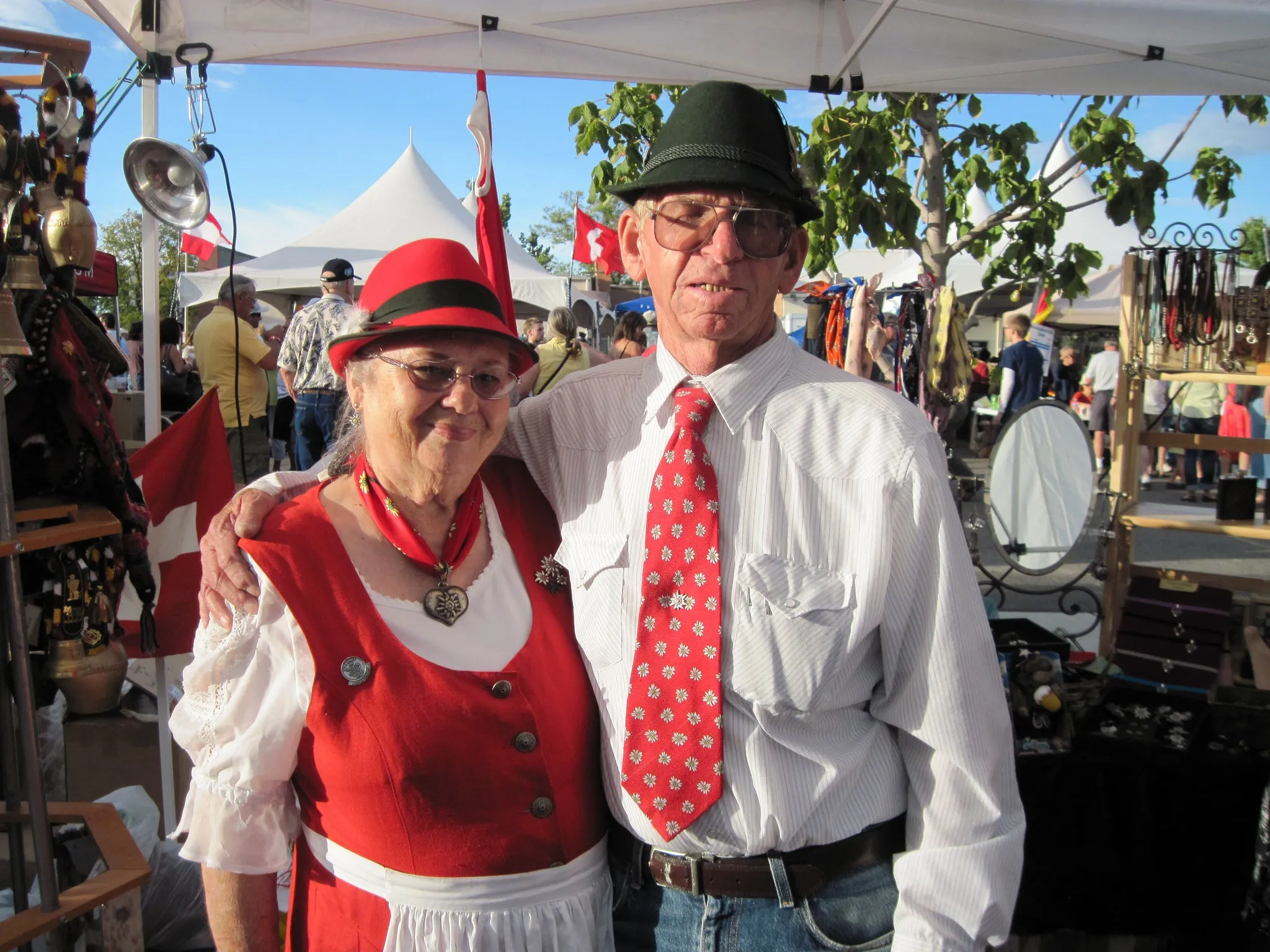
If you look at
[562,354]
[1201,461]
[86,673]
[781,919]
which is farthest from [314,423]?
[1201,461]

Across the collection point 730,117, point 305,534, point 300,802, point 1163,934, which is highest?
point 730,117

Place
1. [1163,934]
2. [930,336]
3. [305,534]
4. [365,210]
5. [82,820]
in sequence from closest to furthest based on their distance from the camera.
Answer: [305,534]
[82,820]
[1163,934]
[930,336]
[365,210]

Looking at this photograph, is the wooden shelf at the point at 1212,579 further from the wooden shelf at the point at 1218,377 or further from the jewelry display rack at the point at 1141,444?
the wooden shelf at the point at 1218,377

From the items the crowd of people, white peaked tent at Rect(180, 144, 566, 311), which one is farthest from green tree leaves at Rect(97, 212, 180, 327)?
the crowd of people

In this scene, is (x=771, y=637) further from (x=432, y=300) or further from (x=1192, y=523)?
(x=1192, y=523)

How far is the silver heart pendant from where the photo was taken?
1653 mm

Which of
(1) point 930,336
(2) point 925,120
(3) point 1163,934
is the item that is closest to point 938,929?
(3) point 1163,934

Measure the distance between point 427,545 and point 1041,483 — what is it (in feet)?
14.3

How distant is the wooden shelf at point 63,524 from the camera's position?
7.65 feet

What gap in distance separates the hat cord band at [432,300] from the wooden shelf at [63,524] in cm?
118

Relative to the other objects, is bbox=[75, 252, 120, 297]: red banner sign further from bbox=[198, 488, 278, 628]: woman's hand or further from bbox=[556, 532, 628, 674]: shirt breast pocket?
bbox=[556, 532, 628, 674]: shirt breast pocket

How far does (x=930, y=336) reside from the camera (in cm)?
486

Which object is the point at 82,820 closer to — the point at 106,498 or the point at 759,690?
the point at 106,498

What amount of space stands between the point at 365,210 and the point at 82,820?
34.9 ft
